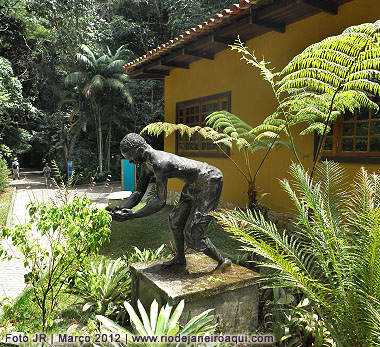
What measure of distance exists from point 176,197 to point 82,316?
6566 millimetres

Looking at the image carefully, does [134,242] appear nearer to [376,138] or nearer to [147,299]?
[147,299]

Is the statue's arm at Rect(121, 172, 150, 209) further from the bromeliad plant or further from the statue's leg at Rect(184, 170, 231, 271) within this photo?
the statue's leg at Rect(184, 170, 231, 271)

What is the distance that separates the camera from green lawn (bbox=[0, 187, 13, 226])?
9234 mm

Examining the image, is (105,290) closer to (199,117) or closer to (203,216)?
(203,216)

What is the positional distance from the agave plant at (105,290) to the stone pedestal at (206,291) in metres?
0.34

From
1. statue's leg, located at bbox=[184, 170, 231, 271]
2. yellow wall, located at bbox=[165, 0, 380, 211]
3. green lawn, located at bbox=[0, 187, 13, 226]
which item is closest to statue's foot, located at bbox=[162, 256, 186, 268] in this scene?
statue's leg, located at bbox=[184, 170, 231, 271]

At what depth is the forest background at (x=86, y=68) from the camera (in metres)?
16.3

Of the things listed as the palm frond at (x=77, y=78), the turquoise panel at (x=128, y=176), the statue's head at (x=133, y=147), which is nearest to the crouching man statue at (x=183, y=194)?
the statue's head at (x=133, y=147)

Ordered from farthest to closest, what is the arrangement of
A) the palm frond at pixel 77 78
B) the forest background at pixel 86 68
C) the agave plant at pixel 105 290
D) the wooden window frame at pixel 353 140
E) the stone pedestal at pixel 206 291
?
1. the palm frond at pixel 77 78
2. the forest background at pixel 86 68
3. the wooden window frame at pixel 353 140
4. the agave plant at pixel 105 290
5. the stone pedestal at pixel 206 291

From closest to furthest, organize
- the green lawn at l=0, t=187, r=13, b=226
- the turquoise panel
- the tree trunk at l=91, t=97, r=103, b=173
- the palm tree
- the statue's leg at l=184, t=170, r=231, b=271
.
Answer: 1. the statue's leg at l=184, t=170, r=231, b=271
2. the green lawn at l=0, t=187, r=13, b=226
3. the turquoise panel
4. the palm tree
5. the tree trunk at l=91, t=97, r=103, b=173

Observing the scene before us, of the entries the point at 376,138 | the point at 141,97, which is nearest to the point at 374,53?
the point at 376,138

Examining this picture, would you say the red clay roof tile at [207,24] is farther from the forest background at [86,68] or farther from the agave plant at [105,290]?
the forest background at [86,68]

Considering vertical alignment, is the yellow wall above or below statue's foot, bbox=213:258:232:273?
above

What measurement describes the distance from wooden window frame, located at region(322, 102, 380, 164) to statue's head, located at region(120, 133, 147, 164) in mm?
3785
